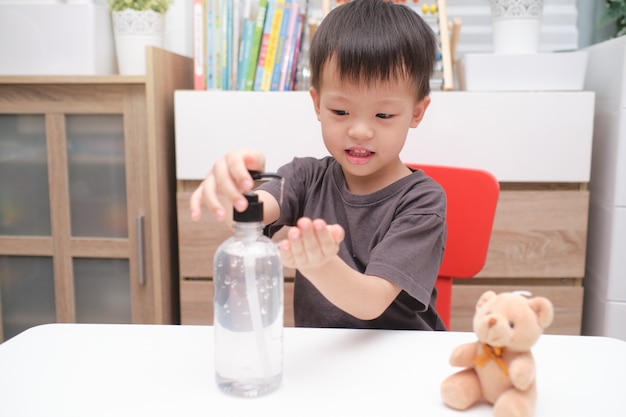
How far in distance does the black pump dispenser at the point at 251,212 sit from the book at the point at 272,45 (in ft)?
4.32

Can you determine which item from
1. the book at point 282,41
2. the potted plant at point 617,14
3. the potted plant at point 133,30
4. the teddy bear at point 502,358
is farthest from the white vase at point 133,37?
the teddy bear at point 502,358

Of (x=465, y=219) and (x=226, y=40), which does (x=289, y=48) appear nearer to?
(x=226, y=40)

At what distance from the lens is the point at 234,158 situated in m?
0.57

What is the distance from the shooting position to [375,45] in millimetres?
790

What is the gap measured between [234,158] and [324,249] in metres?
0.13

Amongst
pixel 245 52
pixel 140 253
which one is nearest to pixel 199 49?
pixel 245 52

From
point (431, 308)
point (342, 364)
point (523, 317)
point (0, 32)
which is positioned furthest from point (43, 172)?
point (523, 317)

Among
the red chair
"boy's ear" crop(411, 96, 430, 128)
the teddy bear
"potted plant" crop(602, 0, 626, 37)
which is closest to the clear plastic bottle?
the teddy bear

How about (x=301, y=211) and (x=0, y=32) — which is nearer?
(x=301, y=211)

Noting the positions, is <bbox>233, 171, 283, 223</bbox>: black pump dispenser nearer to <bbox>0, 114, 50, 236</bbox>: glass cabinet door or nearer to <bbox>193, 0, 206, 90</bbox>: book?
<bbox>193, 0, 206, 90</bbox>: book

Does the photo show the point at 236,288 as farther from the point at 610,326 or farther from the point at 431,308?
the point at 610,326

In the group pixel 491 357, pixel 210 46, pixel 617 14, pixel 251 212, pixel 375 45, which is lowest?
pixel 491 357

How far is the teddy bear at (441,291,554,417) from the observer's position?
1.54ft

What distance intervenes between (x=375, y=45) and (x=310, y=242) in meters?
0.39
